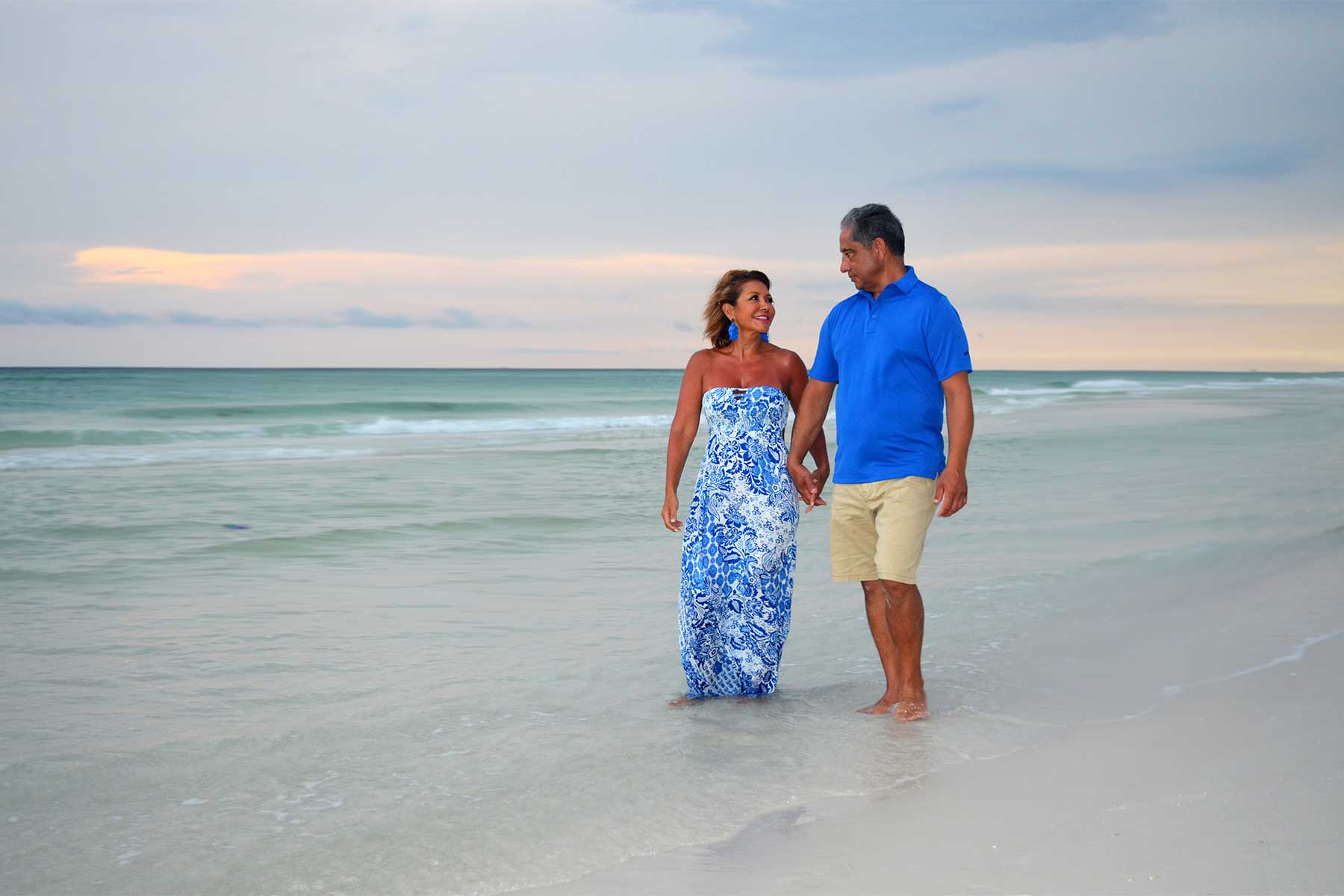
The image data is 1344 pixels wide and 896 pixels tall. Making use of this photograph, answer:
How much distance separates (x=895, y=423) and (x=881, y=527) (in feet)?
1.33

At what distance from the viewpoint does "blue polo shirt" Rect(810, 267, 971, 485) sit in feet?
14.0

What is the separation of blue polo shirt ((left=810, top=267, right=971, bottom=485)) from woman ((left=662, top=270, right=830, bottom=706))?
333mm

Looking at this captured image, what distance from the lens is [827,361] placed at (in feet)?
15.0

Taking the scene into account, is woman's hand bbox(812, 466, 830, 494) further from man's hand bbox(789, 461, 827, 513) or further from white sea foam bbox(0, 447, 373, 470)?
white sea foam bbox(0, 447, 373, 470)

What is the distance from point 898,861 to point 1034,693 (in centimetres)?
192

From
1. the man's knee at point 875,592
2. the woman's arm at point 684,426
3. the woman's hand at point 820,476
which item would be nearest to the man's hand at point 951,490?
the man's knee at point 875,592

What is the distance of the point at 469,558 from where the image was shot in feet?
27.8

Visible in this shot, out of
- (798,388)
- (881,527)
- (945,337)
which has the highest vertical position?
(945,337)

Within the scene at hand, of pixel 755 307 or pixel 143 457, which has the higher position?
pixel 755 307

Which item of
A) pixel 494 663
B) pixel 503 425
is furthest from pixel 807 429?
pixel 503 425

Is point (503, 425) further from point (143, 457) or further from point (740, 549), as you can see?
point (740, 549)

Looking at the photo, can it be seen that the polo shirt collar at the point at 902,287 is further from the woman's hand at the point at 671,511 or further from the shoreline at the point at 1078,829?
the shoreline at the point at 1078,829

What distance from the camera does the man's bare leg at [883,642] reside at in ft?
14.9

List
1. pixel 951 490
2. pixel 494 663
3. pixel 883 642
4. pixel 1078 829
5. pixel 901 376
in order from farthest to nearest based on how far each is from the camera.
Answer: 1. pixel 494 663
2. pixel 883 642
3. pixel 901 376
4. pixel 951 490
5. pixel 1078 829
